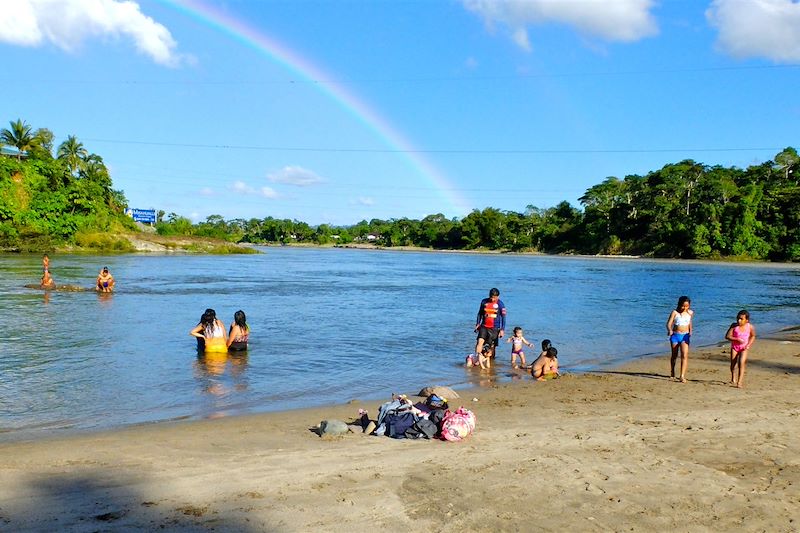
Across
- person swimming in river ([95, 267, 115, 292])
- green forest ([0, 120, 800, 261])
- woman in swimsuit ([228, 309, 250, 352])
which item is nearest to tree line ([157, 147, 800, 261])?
green forest ([0, 120, 800, 261])

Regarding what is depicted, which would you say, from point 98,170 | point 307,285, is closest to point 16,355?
point 307,285

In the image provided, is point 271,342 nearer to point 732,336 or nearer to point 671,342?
point 671,342

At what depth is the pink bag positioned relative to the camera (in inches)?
306

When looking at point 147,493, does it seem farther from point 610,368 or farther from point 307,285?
point 307,285

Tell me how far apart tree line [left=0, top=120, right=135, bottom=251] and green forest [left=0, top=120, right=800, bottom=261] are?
5.2 inches

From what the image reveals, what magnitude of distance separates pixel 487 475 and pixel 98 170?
106 meters

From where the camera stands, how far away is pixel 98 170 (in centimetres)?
9919

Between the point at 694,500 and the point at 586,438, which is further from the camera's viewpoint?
the point at 586,438

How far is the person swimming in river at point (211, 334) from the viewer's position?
47.6 feet

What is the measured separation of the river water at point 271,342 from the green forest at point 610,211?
4734cm

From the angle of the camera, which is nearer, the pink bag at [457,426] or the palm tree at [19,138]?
the pink bag at [457,426]

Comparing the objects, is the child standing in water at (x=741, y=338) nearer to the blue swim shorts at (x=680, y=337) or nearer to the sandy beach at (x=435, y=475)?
the blue swim shorts at (x=680, y=337)

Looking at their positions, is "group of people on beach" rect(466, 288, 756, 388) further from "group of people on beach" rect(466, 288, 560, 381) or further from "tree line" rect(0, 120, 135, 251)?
"tree line" rect(0, 120, 135, 251)

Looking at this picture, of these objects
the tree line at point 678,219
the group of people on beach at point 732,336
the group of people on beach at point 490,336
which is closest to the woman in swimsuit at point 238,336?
the group of people on beach at point 490,336
